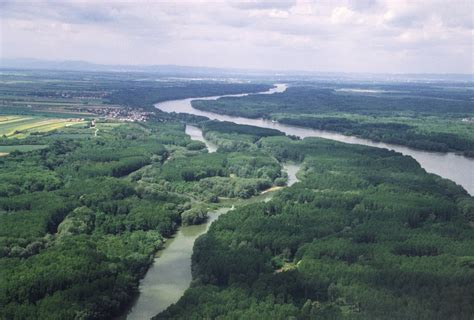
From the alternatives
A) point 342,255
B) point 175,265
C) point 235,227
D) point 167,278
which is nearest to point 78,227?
point 175,265

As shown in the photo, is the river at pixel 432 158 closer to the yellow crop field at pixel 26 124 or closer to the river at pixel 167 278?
the river at pixel 167 278

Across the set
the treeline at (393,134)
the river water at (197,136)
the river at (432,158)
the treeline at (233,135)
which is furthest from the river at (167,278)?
the treeline at (393,134)

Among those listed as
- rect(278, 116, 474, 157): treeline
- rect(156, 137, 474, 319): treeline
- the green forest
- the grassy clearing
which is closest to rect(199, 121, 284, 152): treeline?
rect(278, 116, 474, 157): treeline

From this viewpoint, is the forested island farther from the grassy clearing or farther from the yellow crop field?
the yellow crop field

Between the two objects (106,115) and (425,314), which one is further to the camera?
(106,115)

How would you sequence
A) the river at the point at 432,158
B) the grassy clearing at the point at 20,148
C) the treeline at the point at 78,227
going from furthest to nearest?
the grassy clearing at the point at 20,148
the river at the point at 432,158
the treeline at the point at 78,227

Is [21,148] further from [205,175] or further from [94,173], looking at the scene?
[205,175]

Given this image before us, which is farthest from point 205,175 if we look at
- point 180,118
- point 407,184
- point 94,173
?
point 180,118
